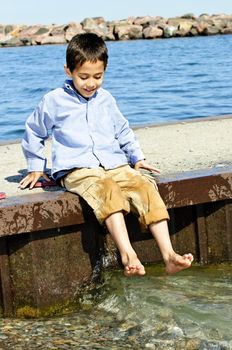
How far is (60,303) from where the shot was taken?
6.29 metres

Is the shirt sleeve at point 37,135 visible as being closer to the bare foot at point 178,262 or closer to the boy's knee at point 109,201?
the boy's knee at point 109,201

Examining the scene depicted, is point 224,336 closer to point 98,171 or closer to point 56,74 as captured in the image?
point 98,171

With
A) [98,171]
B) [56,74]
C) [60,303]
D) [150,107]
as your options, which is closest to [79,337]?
[60,303]

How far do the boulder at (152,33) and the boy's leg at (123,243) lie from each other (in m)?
63.2

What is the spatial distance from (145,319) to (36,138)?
1425 millimetres

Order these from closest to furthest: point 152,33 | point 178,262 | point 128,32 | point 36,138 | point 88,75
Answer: point 178,262, point 88,75, point 36,138, point 152,33, point 128,32

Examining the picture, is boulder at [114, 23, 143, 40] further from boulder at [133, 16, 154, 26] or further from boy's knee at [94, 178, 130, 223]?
boy's knee at [94, 178, 130, 223]

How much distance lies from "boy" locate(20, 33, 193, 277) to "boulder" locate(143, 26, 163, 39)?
62528mm

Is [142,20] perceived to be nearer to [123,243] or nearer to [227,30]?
[227,30]

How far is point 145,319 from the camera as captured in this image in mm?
5969

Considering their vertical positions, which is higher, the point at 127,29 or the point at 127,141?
the point at 127,29

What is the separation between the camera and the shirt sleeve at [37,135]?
247 inches

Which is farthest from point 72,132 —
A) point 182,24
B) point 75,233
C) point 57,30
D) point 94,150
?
point 57,30

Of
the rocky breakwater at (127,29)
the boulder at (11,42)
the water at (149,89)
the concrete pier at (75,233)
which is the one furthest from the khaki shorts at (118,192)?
the boulder at (11,42)
